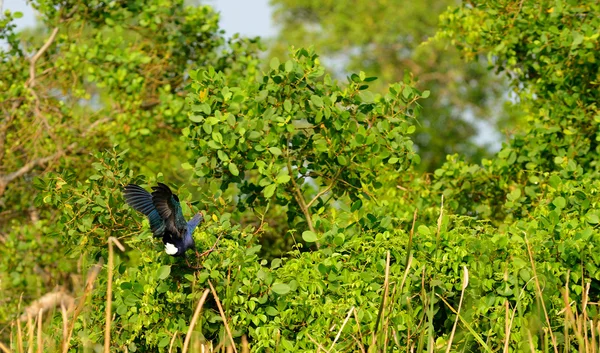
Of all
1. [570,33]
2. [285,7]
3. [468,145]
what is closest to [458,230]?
[570,33]

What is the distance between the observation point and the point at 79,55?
888 cm

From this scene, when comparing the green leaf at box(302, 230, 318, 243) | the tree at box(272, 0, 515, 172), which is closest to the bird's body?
the green leaf at box(302, 230, 318, 243)

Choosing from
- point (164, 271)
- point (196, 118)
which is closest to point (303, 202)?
point (196, 118)

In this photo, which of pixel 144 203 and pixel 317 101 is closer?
pixel 144 203

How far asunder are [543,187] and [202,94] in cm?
267

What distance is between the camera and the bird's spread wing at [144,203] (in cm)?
450

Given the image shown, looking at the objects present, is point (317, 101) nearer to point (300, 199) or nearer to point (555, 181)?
point (300, 199)

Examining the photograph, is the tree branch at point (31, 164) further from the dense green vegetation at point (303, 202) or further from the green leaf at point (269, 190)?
the green leaf at point (269, 190)

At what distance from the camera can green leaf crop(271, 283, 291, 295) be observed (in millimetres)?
4859

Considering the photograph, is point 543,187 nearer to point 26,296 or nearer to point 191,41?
point 191,41

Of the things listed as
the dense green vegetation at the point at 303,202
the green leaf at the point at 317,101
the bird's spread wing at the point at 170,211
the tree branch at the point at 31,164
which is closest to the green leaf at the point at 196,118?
the dense green vegetation at the point at 303,202

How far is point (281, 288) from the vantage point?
192 inches

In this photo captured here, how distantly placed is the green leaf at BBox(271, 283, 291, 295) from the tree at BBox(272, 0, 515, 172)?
18750mm

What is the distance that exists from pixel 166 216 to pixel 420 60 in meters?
20.4
